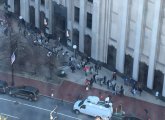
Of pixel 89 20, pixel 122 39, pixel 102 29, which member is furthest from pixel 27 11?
pixel 122 39

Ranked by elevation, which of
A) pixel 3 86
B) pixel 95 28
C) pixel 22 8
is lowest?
pixel 3 86

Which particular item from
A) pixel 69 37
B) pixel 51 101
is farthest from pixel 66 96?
pixel 69 37

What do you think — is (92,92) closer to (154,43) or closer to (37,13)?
(154,43)

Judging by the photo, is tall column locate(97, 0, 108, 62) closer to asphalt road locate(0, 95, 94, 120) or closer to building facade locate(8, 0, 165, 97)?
building facade locate(8, 0, 165, 97)

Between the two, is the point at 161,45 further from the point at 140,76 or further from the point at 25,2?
the point at 25,2

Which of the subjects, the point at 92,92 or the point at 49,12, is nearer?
the point at 92,92

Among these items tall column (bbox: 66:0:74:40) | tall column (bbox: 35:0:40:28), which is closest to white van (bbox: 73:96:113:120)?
tall column (bbox: 66:0:74:40)
